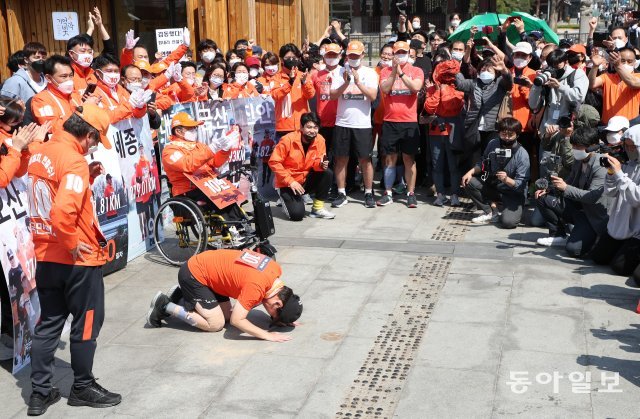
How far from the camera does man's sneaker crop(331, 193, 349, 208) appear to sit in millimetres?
10711

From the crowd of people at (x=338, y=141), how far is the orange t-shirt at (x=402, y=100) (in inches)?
0.8

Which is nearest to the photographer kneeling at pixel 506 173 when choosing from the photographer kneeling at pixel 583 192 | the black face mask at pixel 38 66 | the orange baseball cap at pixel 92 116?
the photographer kneeling at pixel 583 192

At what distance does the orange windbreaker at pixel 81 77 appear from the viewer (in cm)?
856

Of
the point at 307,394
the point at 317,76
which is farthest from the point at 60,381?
→ the point at 317,76

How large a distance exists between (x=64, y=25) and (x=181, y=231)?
21.4 ft

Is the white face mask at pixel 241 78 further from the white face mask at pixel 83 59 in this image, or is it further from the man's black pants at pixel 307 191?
the white face mask at pixel 83 59

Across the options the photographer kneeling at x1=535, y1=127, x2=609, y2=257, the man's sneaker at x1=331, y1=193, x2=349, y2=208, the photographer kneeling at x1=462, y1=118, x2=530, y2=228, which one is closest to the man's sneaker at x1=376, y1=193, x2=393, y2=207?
the man's sneaker at x1=331, y1=193, x2=349, y2=208

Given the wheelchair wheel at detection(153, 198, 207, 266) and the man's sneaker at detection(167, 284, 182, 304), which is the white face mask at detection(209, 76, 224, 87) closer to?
the wheelchair wheel at detection(153, 198, 207, 266)

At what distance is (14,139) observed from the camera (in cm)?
545

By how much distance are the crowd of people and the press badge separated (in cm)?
9

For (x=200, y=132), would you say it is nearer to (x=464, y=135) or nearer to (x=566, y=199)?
(x=464, y=135)

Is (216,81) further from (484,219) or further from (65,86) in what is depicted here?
(484,219)

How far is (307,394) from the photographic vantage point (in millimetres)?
5359

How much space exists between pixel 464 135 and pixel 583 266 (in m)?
3.00
